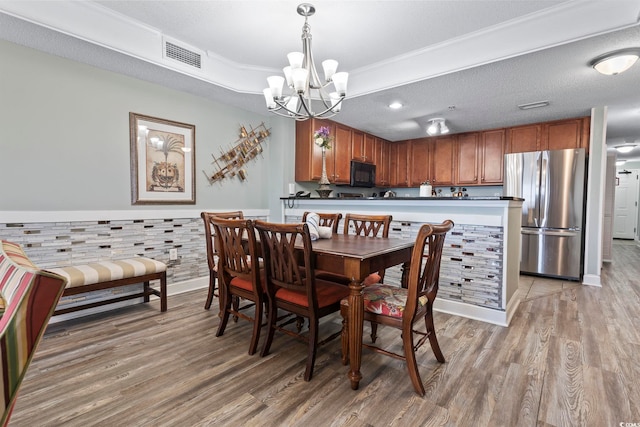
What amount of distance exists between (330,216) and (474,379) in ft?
5.68

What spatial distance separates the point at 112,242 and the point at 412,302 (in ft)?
9.11

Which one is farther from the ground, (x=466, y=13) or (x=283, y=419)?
(x=466, y=13)

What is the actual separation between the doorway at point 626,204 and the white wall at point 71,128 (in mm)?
10806

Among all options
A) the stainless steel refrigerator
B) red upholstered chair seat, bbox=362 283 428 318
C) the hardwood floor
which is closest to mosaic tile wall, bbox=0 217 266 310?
the hardwood floor

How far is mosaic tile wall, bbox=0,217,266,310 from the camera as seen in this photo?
8.23ft

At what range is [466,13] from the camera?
2.36 metres

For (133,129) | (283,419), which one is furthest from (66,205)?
(283,419)

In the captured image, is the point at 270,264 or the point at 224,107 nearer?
the point at 270,264

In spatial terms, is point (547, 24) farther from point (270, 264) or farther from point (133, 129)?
point (133, 129)

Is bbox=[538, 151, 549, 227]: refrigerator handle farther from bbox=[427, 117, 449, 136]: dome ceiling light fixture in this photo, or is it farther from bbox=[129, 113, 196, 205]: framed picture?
bbox=[129, 113, 196, 205]: framed picture

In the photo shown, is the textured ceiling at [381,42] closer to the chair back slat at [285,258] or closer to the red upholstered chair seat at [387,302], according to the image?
the chair back slat at [285,258]

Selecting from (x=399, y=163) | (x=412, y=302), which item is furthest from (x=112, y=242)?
(x=399, y=163)

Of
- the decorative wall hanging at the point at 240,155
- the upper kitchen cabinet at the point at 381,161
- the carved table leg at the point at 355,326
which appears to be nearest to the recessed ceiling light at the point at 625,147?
the upper kitchen cabinet at the point at 381,161

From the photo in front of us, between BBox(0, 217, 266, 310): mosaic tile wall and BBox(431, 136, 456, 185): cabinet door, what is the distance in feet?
13.3
